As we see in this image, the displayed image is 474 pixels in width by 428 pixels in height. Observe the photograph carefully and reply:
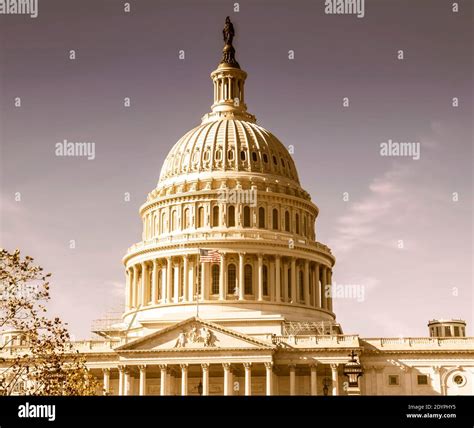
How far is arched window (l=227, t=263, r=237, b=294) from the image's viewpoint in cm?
11462

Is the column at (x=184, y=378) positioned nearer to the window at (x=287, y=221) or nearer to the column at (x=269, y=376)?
the column at (x=269, y=376)

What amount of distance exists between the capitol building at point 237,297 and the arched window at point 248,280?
13 centimetres

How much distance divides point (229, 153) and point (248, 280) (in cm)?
1928

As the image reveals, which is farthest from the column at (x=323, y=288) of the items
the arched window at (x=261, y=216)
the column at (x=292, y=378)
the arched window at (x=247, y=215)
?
the column at (x=292, y=378)

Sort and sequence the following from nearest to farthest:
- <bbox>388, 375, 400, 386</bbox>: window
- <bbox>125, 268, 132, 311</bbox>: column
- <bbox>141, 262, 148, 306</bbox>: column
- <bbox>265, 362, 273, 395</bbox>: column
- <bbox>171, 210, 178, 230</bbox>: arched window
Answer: <bbox>265, 362, 273, 395</bbox>: column, <bbox>388, 375, 400, 386</bbox>: window, <bbox>141, 262, 148, 306</bbox>: column, <bbox>125, 268, 132, 311</bbox>: column, <bbox>171, 210, 178, 230</bbox>: arched window

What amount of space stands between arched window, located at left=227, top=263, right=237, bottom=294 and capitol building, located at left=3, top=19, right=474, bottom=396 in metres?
0.19

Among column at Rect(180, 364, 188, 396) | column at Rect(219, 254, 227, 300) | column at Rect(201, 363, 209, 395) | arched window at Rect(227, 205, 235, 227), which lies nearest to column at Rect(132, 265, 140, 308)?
column at Rect(219, 254, 227, 300)

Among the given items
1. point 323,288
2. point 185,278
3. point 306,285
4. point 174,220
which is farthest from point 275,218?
point 185,278

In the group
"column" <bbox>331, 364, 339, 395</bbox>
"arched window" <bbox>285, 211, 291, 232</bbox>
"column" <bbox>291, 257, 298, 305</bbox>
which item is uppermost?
"arched window" <bbox>285, 211, 291, 232</bbox>

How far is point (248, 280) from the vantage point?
115750 millimetres

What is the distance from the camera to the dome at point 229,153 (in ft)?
404

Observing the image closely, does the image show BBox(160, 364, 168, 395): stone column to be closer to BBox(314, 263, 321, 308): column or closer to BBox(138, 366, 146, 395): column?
BBox(138, 366, 146, 395): column
